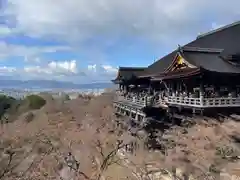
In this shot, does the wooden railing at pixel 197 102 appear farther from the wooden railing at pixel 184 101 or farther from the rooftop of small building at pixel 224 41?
the rooftop of small building at pixel 224 41

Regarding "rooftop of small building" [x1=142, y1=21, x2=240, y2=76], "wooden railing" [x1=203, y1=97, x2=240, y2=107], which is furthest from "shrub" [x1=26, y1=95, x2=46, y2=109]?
"wooden railing" [x1=203, y1=97, x2=240, y2=107]

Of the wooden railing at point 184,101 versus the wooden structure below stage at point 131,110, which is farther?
the wooden structure below stage at point 131,110

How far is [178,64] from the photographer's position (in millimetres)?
16078

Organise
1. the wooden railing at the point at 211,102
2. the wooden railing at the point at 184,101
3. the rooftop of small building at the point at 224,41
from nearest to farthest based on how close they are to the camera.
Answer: the wooden railing at the point at 211,102
the wooden railing at the point at 184,101
the rooftop of small building at the point at 224,41

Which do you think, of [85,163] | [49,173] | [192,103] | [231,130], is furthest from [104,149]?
[231,130]

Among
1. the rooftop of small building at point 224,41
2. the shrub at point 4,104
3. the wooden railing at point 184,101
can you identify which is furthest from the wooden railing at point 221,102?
the shrub at point 4,104

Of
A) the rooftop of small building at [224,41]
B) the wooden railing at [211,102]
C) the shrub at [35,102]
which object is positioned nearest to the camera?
the wooden railing at [211,102]

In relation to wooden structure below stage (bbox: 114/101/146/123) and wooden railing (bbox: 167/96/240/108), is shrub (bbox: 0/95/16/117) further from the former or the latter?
wooden railing (bbox: 167/96/240/108)

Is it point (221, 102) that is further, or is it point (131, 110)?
point (131, 110)

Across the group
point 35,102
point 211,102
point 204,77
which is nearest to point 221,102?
point 211,102

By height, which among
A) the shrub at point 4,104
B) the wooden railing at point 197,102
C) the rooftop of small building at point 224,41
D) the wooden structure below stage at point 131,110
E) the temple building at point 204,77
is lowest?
the shrub at point 4,104

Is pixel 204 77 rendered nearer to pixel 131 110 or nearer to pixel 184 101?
pixel 184 101

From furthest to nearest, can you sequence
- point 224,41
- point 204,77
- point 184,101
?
point 224,41, point 184,101, point 204,77

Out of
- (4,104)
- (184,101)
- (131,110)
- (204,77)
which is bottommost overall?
(4,104)
